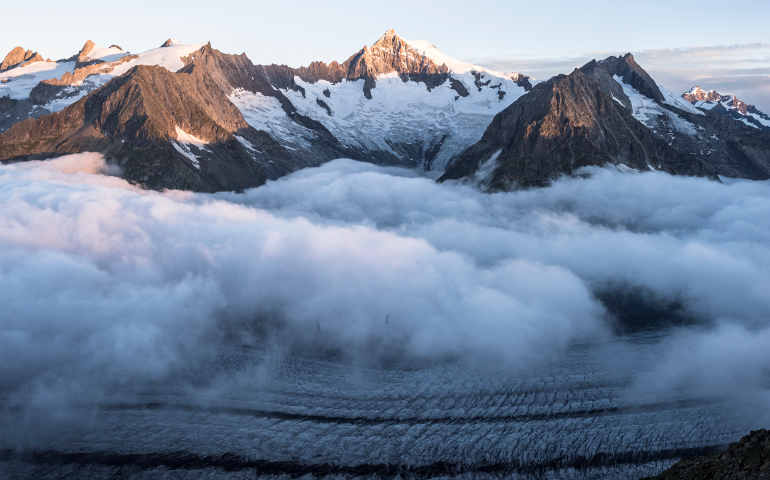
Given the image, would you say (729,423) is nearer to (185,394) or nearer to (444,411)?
(444,411)

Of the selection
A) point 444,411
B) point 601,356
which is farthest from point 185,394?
point 601,356

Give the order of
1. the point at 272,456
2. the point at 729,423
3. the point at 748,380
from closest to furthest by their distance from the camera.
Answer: the point at 272,456 < the point at 729,423 < the point at 748,380

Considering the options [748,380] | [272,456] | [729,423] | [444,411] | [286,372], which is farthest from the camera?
[286,372]

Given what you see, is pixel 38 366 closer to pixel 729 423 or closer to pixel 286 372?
pixel 286 372

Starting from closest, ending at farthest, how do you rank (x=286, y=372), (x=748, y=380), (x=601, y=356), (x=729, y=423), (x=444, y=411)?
1. (x=729, y=423)
2. (x=444, y=411)
3. (x=748, y=380)
4. (x=286, y=372)
5. (x=601, y=356)

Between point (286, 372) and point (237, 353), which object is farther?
point (237, 353)

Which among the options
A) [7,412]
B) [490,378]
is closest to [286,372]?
[490,378]
